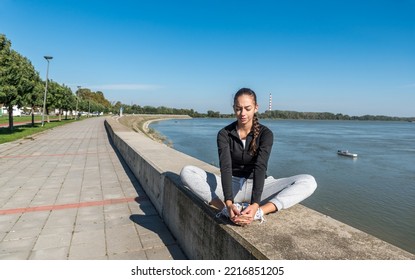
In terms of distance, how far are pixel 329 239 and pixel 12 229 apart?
441 cm

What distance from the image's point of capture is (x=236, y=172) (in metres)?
3.16

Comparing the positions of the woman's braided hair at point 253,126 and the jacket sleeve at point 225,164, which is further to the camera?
the woman's braided hair at point 253,126

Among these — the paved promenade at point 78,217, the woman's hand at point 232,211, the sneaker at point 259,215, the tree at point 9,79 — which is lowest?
the paved promenade at point 78,217

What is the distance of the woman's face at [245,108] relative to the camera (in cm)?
295

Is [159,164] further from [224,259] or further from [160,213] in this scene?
[224,259]

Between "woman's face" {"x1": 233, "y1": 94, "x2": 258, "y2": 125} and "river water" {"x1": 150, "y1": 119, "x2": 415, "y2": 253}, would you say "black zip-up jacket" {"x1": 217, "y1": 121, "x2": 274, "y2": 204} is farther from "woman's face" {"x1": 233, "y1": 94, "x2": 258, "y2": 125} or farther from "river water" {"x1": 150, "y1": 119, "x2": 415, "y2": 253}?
"river water" {"x1": 150, "y1": 119, "x2": 415, "y2": 253}

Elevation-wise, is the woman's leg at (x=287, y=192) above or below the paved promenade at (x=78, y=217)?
above

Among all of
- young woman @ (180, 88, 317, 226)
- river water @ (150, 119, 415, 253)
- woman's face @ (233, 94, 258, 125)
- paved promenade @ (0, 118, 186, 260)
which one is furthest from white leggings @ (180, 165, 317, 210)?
river water @ (150, 119, 415, 253)

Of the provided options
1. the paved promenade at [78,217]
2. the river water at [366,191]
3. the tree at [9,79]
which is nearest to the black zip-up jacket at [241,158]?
the paved promenade at [78,217]

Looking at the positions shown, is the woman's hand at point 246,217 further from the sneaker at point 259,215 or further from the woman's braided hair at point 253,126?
the woman's braided hair at point 253,126

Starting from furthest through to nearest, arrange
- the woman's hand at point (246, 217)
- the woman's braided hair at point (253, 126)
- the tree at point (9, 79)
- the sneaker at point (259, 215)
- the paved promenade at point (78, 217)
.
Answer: the tree at point (9, 79), the paved promenade at point (78, 217), the woman's braided hair at point (253, 126), the sneaker at point (259, 215), the woman's hand at point (246, 217)

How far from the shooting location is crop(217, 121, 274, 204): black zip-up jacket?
2736mm
